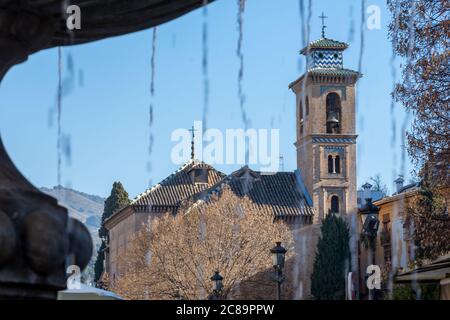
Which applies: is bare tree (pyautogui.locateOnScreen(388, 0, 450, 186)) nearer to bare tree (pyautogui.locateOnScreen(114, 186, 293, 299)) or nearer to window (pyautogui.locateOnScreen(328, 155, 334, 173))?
bare tree (pyautogui.locateOnScreen(114, 186, 293, 299))

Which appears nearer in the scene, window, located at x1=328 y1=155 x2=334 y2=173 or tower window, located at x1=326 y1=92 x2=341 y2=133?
window, located at x1=328 y1=155 x2=334 y2=173

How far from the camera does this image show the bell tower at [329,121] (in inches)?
2650

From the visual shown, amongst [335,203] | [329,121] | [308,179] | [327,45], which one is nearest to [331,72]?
[327,45]

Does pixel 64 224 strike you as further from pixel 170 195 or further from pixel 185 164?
pixel 185 164

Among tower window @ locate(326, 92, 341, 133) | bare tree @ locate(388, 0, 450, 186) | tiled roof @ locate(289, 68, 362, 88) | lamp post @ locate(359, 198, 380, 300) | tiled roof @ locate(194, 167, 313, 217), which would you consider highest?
tiled roof @ locate(289, 68, 362, 88)

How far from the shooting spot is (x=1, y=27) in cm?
399

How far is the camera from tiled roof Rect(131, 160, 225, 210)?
64.8 meters

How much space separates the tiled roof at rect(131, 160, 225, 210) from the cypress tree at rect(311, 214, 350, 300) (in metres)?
8.92

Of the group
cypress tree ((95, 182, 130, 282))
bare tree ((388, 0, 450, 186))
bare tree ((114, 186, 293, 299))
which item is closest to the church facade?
cypress tree ((95, 182, 130, 282))

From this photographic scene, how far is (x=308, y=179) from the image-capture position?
67.2m

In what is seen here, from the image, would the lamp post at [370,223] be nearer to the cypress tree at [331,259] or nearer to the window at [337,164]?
the cypress tree at [331,259]

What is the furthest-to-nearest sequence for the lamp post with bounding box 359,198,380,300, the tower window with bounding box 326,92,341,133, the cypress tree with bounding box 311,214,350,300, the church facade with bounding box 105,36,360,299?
the tower window with bounding box 326,92,341,133 → the church facade with bounding box 105,36,360,299 → the cypress tree with bounding box 311,214,350,300 → the lamp post with bounding box 359,198,380,300

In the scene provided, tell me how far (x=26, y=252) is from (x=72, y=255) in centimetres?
30
